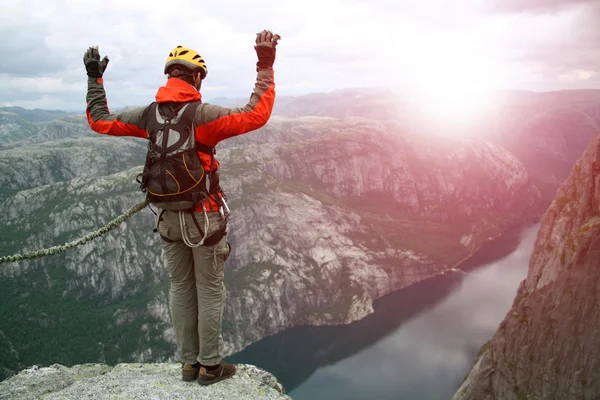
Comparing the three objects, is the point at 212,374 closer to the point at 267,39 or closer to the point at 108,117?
the point at 108,117

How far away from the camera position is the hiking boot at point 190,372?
9812 millimetres

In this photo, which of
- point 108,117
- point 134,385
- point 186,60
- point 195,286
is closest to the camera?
point 186,60

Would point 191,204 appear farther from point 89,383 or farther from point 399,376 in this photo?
point 399,376

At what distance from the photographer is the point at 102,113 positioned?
927 cm

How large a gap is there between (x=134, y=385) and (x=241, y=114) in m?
7.15

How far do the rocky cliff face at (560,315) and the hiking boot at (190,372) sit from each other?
71197 mm

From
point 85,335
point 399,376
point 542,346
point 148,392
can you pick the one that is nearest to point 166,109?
point 148,392

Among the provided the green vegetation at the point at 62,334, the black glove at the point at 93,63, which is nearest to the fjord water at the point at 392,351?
the green vegetation at the point at 62,334

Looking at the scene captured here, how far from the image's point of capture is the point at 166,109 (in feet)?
27.6

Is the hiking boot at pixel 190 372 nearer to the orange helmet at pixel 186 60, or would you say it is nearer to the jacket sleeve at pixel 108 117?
the jacket sleeve at pixel 108 117

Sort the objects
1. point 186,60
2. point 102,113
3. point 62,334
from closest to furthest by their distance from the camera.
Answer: point 186,60 → point 102,113 → point 62,334

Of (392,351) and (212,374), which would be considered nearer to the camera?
(212,374)

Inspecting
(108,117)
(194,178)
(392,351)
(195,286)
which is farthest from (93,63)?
(392,351)

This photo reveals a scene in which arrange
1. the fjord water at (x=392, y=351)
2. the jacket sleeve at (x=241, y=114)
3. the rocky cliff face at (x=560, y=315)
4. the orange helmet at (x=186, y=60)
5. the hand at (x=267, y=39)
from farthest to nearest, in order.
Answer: the fjord water at (x=392, y=351), the rocky cliff face at (x=560, y=315), the orange helmet at (x=186, y=60), the hand at (x=267, y=39), the jacket sleeve at (x=241, y=114)
